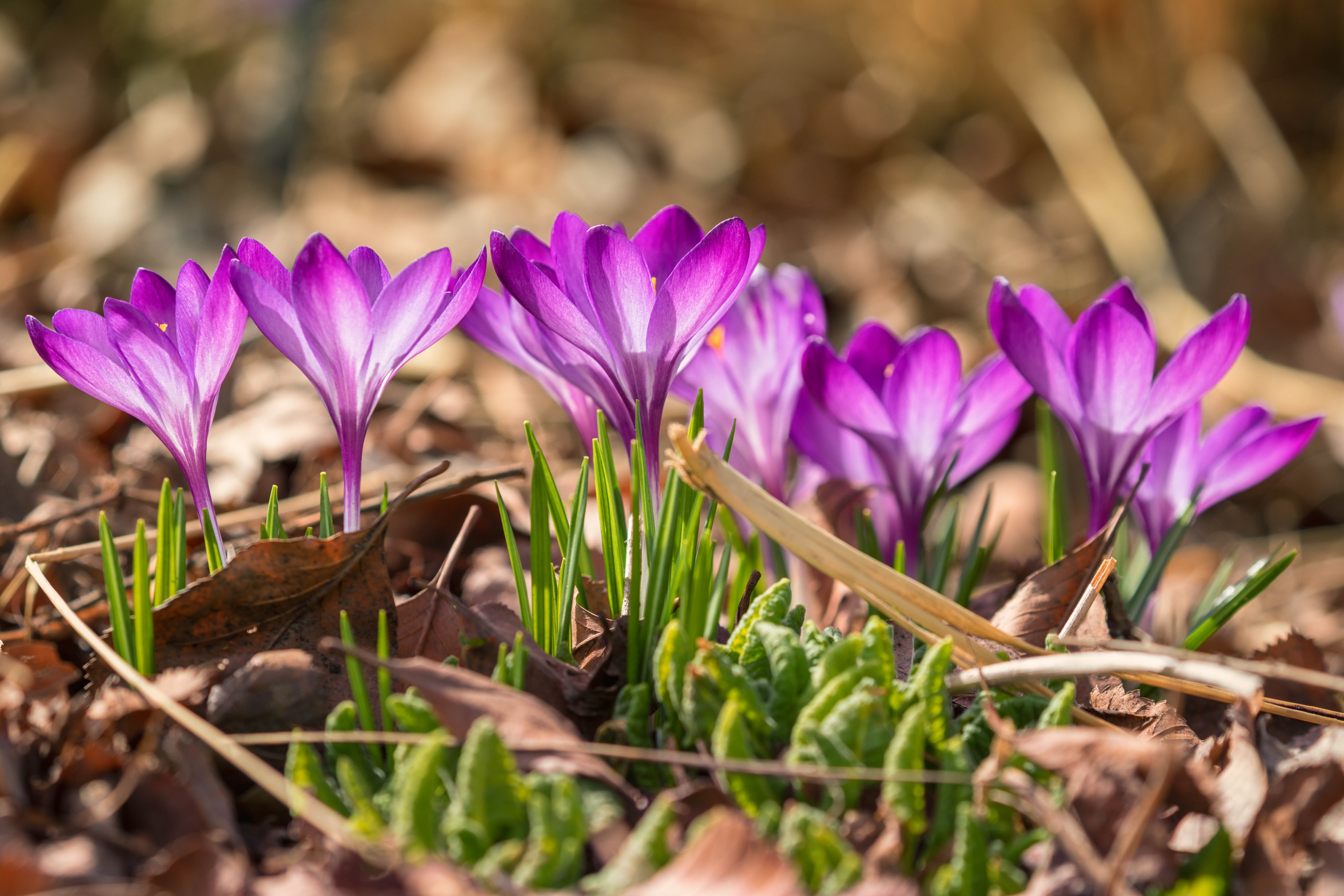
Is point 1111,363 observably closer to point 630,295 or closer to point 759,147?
point 630,295

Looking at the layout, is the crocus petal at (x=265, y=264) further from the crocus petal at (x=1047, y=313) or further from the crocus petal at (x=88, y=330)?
the crocus petal at (x=1047, y=313)

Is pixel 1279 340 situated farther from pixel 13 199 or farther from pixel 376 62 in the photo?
pixel 13 199

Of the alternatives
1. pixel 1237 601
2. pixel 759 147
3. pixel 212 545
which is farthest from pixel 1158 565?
pixel 759 147

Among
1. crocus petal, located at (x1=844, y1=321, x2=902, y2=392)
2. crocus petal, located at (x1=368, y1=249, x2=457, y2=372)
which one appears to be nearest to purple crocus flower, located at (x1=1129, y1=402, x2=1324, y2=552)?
crocus petal, located at (x1=844, y1=321, x2=902, y2=392)

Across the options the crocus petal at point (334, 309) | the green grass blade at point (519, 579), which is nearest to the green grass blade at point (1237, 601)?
the green grass blade at point (519, 579)

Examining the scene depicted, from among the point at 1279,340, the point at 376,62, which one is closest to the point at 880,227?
the point at 1279,340

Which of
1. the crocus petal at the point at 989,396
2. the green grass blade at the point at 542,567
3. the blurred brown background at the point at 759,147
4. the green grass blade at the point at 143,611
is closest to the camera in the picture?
the green grass blade at the point at 143,611
